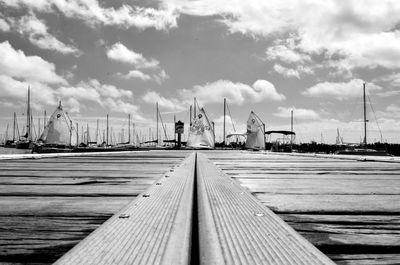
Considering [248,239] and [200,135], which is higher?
[200,135]

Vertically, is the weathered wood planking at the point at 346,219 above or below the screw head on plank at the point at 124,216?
below

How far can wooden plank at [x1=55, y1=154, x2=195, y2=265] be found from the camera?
85 cm

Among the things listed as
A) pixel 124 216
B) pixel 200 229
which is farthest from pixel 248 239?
pixel 124 216

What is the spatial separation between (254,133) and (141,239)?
7433 centimetres

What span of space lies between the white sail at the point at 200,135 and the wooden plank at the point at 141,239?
61.5 m

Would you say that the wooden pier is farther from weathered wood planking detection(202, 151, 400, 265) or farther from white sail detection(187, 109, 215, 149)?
white sail detection(187, 109, 215, 149)

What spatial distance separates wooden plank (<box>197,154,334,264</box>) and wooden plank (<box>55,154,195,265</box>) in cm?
6

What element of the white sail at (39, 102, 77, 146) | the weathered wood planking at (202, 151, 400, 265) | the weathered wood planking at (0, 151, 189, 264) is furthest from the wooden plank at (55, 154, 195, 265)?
the white sail at (39, 102, 77, 146)

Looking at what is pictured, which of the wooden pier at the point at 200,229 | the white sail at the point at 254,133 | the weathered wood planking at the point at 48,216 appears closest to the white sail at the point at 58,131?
the white sail at the point at 254,133

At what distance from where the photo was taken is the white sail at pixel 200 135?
63859 millimetres

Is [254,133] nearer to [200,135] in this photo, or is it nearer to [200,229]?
[200,135]

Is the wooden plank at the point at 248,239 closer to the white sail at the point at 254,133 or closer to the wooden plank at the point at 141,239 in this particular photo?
the wooden plank at the point at 141,239

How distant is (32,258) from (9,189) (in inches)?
72.6

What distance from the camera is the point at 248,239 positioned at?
1.04 meters
